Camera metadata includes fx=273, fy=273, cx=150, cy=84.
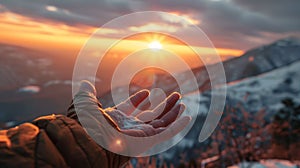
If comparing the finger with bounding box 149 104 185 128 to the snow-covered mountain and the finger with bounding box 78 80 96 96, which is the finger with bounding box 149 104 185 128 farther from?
the snow-covered mountain

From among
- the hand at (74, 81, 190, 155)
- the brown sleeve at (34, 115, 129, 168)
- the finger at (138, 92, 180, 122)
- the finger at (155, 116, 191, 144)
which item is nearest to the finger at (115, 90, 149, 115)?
the hand at (74, 81, 190, 155)

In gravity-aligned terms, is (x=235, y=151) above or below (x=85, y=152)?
below

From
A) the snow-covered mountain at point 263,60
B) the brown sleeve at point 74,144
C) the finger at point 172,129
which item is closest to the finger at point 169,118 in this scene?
the finger at point 172,129

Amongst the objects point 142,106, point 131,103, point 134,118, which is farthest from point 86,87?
point 142,106

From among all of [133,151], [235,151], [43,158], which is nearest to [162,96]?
[133,151]

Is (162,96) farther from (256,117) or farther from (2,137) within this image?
(256,117)

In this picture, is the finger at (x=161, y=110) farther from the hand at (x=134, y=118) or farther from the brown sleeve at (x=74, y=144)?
the brown sleeve at (x=74, y=144)

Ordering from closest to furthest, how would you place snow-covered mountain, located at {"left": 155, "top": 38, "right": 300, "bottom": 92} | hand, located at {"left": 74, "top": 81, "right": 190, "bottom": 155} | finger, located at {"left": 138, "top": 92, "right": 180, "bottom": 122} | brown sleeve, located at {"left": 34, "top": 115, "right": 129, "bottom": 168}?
brown sleeve, located at {"left": 34, "top": 115, "right": 129, "bottom": 168}
hand, located at {"left": 74, "top": 81, "right": 190, "bottom": 155}
finger, located at {"left": 138, "top": 92, "right": 180, "bottom": 122}
snow-covered mountain, located at {"left": 155, "top": 38, "right": 300, "bottom": 92}
